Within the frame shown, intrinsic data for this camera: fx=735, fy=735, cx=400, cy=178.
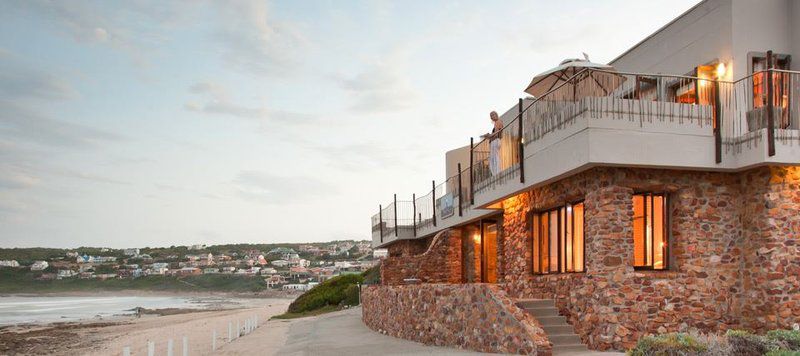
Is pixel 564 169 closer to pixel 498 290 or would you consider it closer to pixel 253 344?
pixel 498 290

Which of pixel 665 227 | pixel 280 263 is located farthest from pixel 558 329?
pixel 280 263

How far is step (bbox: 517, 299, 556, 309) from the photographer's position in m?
16.0

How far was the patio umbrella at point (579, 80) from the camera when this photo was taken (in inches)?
643

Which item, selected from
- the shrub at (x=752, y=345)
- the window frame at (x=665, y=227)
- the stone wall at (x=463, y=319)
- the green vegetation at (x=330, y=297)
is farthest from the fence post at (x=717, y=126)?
the green vegetation at (x=330, y=297)

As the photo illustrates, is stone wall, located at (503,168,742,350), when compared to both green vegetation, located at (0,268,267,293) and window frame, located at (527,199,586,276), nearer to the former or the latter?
window frame, located at (527,199,586,276)

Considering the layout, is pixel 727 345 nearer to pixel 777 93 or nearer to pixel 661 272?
pixel 661 272

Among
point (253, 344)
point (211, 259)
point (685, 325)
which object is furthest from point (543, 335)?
point (211, 259)

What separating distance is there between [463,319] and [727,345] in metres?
6.88

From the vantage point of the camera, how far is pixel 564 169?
589 inches

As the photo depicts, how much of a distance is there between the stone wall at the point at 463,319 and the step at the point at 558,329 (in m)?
0.96

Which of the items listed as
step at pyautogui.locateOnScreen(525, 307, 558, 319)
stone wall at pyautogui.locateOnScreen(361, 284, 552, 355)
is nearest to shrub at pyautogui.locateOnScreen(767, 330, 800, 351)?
stone wall at pyautogui.locateOnScreen(361, 284, 552, 355)

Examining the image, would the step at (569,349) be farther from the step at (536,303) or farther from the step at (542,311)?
the step at (536,303)

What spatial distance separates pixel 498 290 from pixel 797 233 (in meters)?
5.79

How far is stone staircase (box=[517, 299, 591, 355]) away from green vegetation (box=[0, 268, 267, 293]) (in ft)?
371
